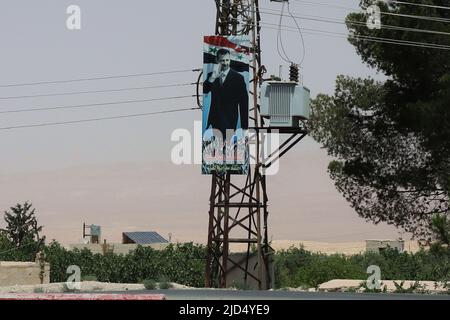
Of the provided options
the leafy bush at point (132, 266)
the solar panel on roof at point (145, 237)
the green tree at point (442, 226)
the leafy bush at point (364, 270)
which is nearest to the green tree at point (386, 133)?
the leafy bush at point (364, 270)

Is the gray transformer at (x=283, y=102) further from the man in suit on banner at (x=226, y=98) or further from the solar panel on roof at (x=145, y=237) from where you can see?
the solar panel on roof at (x=145, y=237)

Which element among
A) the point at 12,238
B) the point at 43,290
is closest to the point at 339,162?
the point at 43,290

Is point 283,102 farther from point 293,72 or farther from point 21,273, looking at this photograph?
point 21,273

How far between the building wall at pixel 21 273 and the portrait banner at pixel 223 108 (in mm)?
16367

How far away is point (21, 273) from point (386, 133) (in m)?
20.7

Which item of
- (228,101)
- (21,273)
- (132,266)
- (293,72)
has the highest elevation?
(293,72)

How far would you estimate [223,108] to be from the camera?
4225cm

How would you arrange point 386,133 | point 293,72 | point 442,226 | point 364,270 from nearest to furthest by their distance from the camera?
point 442,226
point 293,72
point 386,133
point 364,270

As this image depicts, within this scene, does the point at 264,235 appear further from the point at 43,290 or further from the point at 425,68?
the point at 425,68

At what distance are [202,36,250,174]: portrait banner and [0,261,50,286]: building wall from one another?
16367mm

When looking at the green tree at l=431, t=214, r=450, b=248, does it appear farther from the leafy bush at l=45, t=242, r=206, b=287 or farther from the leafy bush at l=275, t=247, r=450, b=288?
the leafy bush at l=45, t=242, r=206, b=287

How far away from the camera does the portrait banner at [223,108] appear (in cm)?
4197

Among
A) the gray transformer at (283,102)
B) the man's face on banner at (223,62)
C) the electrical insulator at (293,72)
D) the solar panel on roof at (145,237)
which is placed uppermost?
the man's face on banner at (223,62)

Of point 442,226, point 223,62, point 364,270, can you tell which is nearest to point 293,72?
point 223,62
